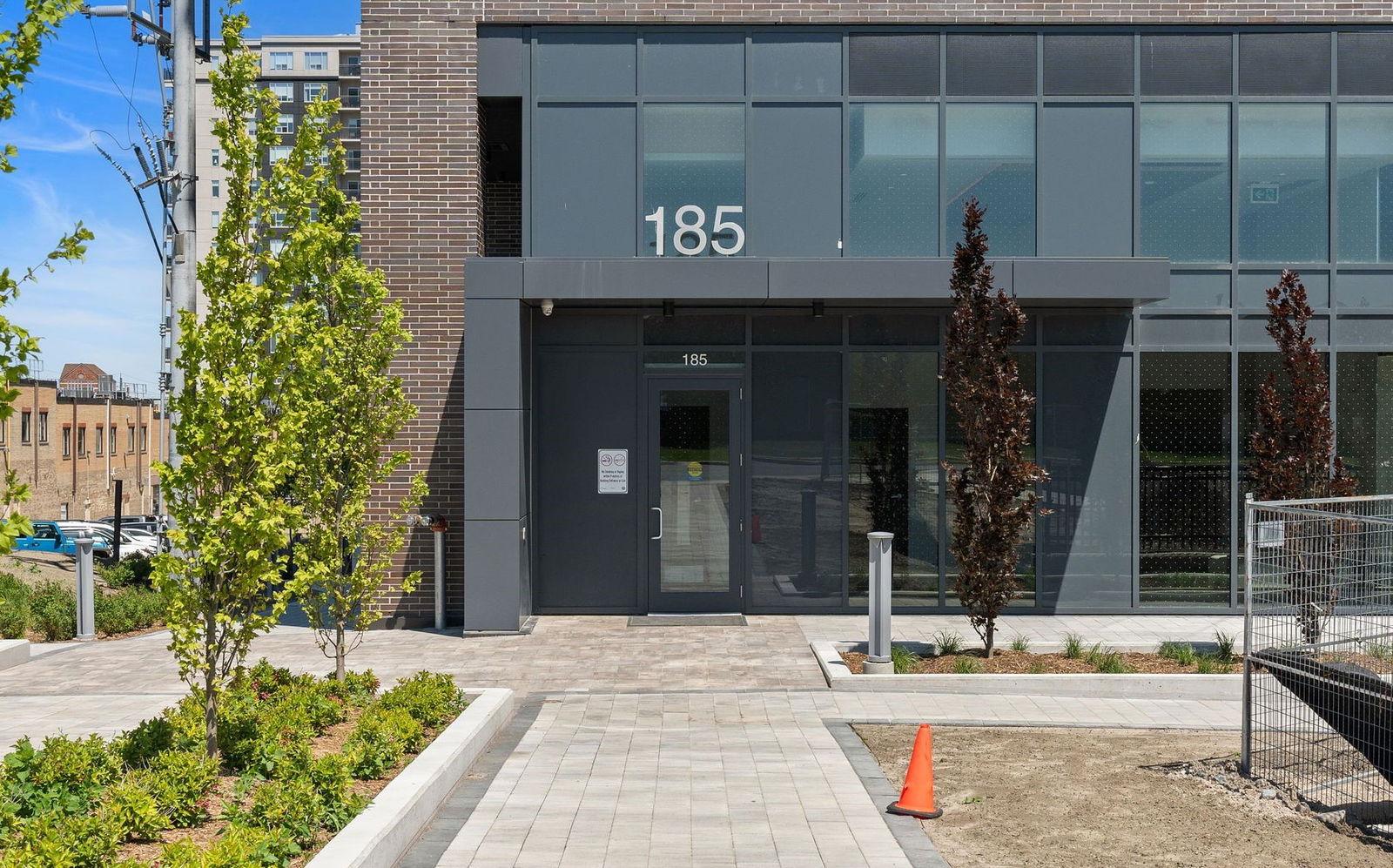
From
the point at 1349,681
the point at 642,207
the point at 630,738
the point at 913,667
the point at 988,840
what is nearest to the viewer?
the point at 988,840

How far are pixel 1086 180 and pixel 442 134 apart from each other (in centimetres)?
856

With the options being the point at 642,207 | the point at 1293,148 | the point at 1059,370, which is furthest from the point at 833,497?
the point at 1293,148

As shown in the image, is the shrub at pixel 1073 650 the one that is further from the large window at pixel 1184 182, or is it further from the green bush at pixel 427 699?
the green bush at pixel 427 699

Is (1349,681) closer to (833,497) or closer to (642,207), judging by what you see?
(833,497)

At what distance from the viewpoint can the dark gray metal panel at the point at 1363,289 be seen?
53.6 ft

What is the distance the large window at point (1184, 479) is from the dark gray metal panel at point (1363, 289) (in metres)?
1.76

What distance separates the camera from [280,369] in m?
7.69

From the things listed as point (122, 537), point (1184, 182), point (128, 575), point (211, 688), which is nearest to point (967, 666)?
point (211, 688)

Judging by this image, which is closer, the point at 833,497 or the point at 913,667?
the point at 913,667

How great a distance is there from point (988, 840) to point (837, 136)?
425 inches

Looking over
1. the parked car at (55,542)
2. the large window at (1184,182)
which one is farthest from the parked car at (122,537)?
the large window at (1184,182)

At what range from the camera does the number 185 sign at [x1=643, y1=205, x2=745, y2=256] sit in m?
15.9

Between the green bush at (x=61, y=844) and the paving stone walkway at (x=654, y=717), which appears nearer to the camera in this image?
the green bush at (x=61, y=844)

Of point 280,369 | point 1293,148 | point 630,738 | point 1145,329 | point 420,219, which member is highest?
point 1293,148
